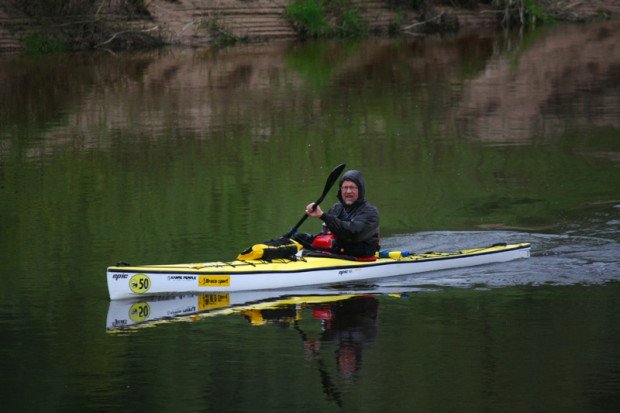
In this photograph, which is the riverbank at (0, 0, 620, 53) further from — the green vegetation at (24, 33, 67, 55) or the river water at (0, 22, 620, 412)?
the river water at (0, 22, 620, 412)

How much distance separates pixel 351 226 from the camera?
1606cm

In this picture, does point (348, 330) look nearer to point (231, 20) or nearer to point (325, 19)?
point (231, 20)

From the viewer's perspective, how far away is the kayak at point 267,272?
15.0 meters

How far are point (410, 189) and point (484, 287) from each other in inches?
260

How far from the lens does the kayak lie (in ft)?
49.1

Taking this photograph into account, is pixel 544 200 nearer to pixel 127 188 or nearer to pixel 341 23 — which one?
pixel 127 188

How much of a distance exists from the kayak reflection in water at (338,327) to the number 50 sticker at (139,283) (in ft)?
3.88

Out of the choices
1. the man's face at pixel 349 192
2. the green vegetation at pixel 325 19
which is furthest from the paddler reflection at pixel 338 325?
the green vegetation at pixel 325 19

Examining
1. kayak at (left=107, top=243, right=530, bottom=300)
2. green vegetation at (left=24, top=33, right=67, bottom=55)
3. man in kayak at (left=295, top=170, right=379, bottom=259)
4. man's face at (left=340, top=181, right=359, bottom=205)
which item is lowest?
kayak at (left=107, top=243, right=530, bottom=300)

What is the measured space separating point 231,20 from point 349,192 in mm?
33593

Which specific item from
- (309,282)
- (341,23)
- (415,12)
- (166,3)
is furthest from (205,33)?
(309,282)

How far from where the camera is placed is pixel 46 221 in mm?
20156

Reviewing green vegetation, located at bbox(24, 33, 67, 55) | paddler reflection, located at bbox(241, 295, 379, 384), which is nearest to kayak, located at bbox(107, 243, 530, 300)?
paddler reflection, located at bbox(241, 295, 379, 384)

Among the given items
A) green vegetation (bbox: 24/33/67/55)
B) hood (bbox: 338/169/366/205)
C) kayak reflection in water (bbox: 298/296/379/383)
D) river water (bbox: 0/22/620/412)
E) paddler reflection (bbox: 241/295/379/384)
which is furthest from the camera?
green vegetation (bbox: 24/33/67/55)
